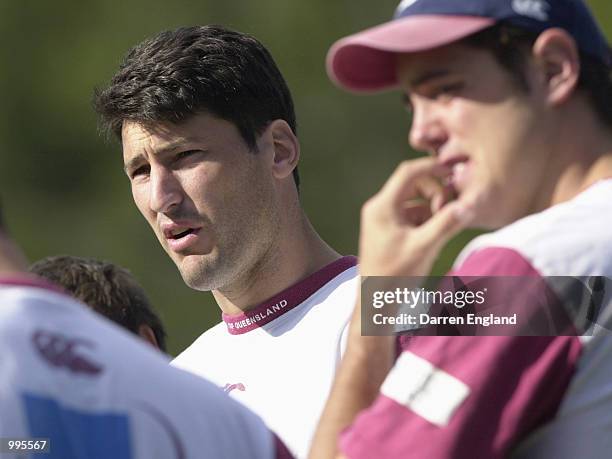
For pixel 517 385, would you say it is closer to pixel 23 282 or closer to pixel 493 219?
Result: pixel 493 219

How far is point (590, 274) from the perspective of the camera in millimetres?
2314

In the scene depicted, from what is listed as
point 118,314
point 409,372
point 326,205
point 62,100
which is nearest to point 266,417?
point 118,314

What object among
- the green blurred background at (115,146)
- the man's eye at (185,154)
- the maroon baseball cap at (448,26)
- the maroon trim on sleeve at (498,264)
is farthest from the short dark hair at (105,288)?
the green blurred background at (115,146)

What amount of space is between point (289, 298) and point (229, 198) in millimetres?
298

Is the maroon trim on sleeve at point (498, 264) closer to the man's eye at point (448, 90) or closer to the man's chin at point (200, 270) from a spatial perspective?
the man's eye at point (448, 90)

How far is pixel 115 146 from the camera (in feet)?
41.5

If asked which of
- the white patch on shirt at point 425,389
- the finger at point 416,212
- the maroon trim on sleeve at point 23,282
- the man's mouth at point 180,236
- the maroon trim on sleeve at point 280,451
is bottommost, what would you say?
the man's mouth at point 180,236

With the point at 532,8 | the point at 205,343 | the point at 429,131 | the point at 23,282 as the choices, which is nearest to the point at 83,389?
the point at 23,282

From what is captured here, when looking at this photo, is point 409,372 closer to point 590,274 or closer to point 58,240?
point 590,274

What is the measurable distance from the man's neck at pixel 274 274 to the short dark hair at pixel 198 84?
293mm

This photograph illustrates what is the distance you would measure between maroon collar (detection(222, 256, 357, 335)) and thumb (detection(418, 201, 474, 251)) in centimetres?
126

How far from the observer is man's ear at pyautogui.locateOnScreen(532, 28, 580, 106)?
2.45 meters

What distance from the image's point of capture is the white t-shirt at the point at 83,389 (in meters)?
2.01

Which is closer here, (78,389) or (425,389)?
(78,389)
